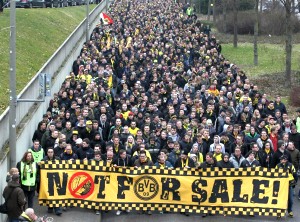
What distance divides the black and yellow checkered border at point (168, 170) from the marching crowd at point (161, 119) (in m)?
0.23

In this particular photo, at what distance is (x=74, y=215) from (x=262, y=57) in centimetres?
2987

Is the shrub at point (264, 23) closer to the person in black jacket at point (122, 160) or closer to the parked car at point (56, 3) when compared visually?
the parked car at point (56, 3)

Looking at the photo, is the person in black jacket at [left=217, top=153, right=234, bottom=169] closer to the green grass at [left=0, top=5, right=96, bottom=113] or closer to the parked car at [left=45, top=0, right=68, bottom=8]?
the green grass at [left=0, top=5, right=96, bottom=113]

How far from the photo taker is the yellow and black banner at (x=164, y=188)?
1519cm

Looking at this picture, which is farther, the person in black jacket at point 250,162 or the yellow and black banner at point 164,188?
the person in black jacket at point 250,162

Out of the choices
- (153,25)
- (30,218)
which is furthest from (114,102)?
(153,25)

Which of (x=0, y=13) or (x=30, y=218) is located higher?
(x=0, y=13)

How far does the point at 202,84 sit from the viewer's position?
981 inches

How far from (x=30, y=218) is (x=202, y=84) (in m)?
14.5

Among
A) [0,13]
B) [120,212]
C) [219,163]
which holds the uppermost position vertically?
[0,13]

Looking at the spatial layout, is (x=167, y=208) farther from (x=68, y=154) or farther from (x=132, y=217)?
(x=68, y=154)

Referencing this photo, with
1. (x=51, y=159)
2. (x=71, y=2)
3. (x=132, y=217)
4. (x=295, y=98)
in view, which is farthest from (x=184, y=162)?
(x=71, y=2)

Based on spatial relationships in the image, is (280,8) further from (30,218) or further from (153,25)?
(30,218)

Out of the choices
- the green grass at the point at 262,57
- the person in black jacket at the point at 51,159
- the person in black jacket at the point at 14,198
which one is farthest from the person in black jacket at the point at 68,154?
the green grass at the point at 262,57
